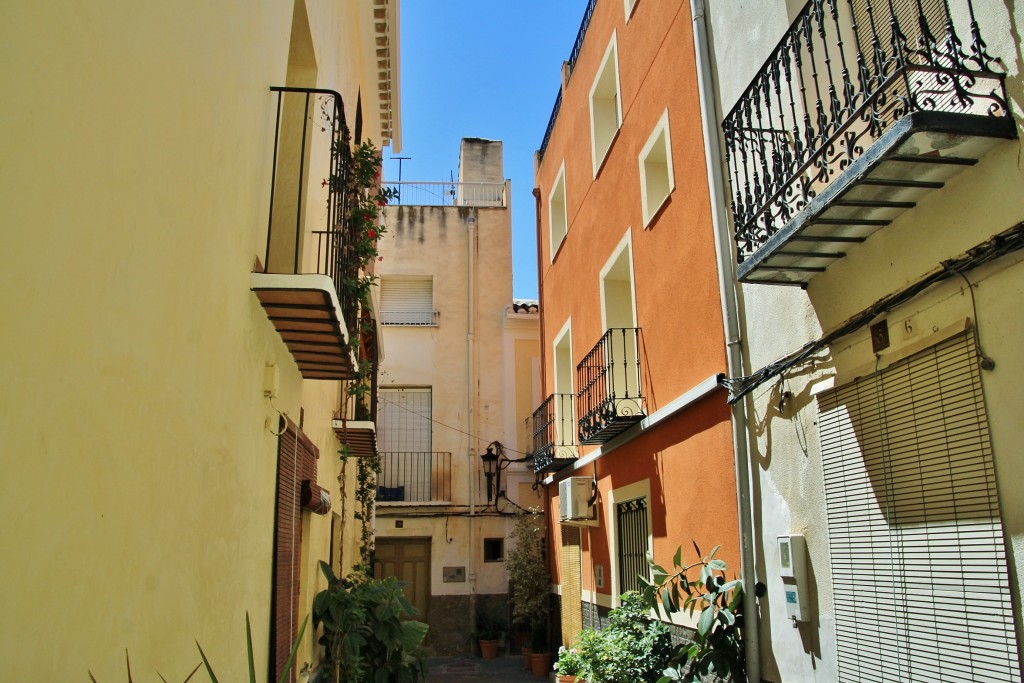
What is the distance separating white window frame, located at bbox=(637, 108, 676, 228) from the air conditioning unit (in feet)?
12.6

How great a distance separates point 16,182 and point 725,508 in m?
6.09

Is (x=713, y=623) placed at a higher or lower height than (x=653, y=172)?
lower

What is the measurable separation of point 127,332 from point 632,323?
857cm

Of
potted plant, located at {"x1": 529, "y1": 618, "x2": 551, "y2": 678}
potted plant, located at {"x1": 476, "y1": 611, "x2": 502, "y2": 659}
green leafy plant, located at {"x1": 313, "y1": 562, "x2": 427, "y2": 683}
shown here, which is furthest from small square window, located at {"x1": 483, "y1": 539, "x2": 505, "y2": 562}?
green leafy plant, located at {"x1": 313, "y1": 562, "x2": 427, "y2": 683}

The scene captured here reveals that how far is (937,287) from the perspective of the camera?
14.2ft

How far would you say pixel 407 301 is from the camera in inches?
803

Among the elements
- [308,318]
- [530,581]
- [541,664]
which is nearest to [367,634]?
[308,318]

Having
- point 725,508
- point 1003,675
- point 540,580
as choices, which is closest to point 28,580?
point 1003,675

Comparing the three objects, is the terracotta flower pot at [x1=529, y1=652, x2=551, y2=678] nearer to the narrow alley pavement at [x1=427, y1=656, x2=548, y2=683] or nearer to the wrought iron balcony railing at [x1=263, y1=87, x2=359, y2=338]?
the narrow alley pavement at [x1=427, y1=656, x2=548, y2=683]

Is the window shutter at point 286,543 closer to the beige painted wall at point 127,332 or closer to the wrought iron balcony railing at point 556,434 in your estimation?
the beige painted wall at point 127,332

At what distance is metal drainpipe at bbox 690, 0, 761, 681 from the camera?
6270 mm

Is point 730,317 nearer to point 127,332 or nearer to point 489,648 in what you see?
point 127,332

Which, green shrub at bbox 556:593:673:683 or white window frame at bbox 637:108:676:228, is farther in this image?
white window frame at bbox 637:108:676:228

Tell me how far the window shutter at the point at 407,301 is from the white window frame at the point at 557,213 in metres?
5.84
